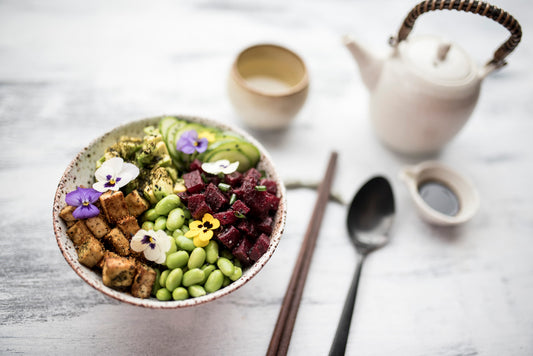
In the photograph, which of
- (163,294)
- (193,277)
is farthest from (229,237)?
(163,294)

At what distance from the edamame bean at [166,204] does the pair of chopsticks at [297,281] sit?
61 cm

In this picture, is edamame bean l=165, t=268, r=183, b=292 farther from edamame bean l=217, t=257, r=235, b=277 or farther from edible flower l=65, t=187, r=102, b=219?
edible flower l=65, t=187, r=102, b=219

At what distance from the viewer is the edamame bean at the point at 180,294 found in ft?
3.96

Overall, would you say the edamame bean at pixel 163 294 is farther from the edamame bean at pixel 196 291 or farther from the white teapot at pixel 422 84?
the white teapot at pixel 422 84

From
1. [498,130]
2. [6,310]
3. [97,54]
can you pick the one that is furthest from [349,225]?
[97,54]

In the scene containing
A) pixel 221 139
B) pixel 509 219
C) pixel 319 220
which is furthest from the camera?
pixel 509 219

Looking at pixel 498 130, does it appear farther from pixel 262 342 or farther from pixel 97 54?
pixel 97 54

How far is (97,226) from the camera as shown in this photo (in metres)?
1.28

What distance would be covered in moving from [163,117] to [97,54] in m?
0.99

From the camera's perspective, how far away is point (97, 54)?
87.7 inches

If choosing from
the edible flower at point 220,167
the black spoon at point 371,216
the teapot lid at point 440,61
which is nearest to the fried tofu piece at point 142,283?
the edible flower at point 220,167

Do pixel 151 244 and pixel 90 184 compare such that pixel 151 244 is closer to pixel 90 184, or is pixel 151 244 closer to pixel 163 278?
pixel 163 278

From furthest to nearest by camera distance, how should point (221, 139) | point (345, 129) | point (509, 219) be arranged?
point (345, 129)
point (509, 219)
point (221, 139)

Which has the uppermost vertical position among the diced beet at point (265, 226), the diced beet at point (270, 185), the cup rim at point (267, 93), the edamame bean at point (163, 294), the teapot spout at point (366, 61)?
the teapot spout at point (366, 61)
